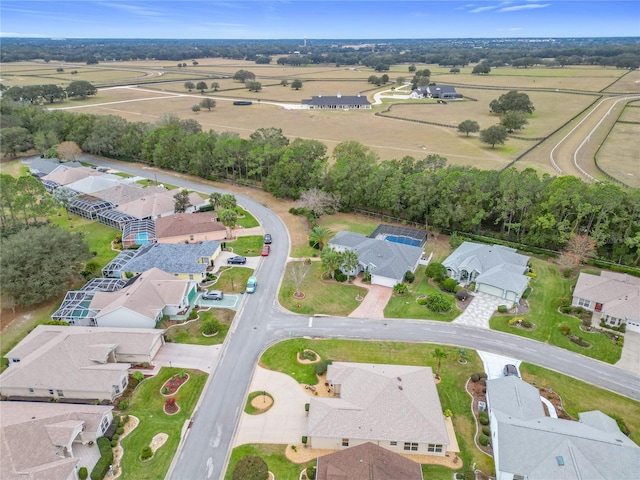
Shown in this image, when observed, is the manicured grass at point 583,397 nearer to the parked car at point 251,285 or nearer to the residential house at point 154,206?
the parked car at point 251,285

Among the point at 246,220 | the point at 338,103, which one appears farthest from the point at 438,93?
the point at 246,220

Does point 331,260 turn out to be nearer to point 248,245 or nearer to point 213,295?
point 213,295

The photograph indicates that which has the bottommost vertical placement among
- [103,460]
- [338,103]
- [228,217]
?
[103,460]

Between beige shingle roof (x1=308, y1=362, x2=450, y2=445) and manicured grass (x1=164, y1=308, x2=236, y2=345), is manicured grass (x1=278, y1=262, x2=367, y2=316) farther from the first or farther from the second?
beige shingle roof (x1=308, y1=362, x2=450, y2=445)

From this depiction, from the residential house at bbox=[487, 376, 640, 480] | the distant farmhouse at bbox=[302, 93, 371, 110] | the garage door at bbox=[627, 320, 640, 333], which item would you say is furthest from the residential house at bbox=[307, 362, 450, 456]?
the distant farmhouse at bbox=[302, 93, 371, 110]

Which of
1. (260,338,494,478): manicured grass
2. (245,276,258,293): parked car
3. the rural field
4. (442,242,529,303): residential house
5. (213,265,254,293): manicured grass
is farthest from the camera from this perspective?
the rural field
